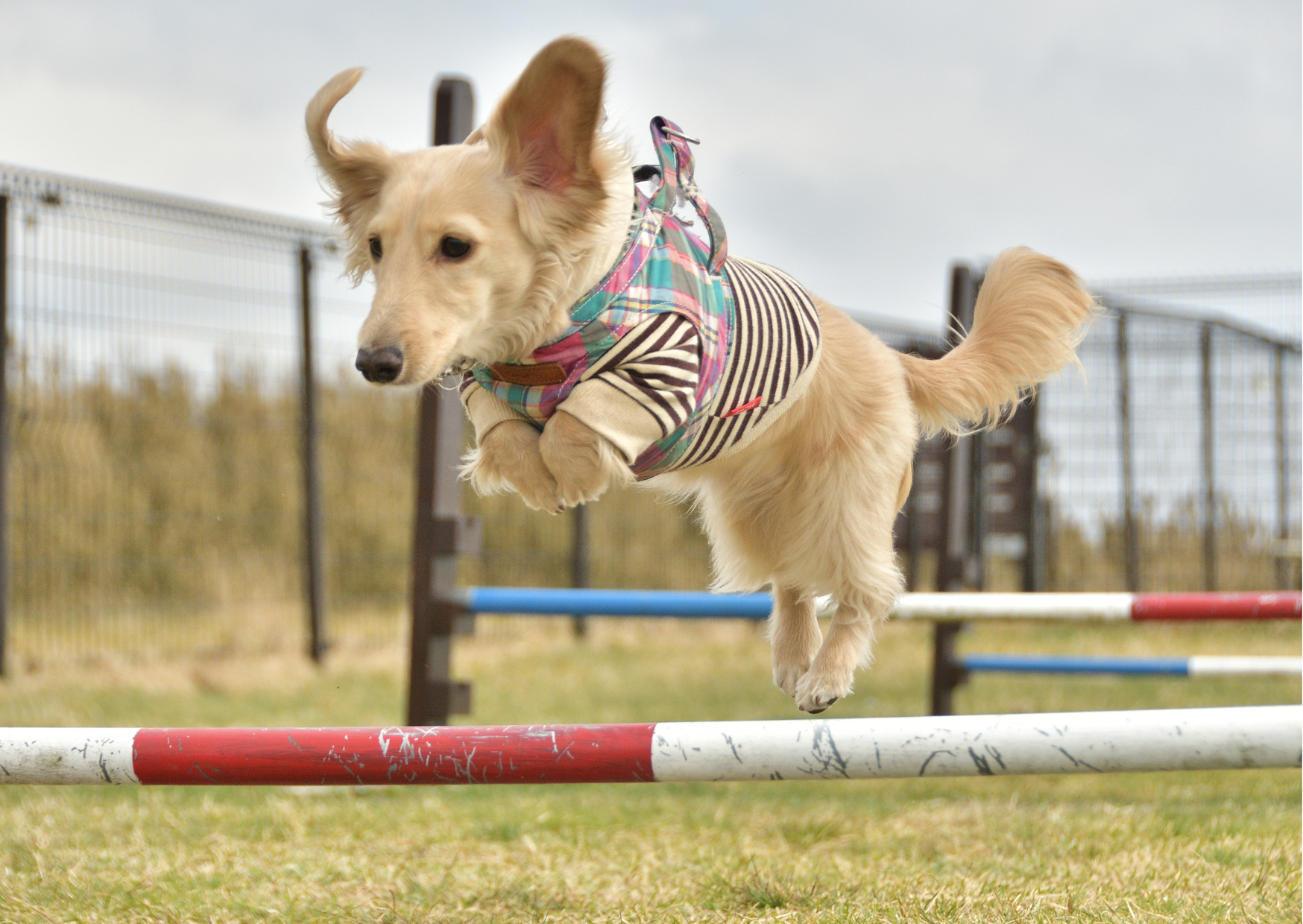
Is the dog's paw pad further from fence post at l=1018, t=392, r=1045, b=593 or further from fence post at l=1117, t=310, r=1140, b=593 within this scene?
fence post at l=1117, t=310, r=1140, b=593

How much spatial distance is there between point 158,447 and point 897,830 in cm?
521

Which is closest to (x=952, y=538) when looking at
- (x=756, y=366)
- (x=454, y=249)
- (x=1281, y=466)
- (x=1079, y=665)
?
(x=1079, y=665)

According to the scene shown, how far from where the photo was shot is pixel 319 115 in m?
1.69

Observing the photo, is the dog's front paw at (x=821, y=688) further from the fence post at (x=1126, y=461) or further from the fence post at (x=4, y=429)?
the fence post at (x=1126, y=461)

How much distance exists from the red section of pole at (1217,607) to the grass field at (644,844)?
1.79ft

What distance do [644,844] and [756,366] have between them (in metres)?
1.77

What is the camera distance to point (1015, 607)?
3.21 m

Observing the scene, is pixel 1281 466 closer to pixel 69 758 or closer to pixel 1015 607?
pixel 1015 607

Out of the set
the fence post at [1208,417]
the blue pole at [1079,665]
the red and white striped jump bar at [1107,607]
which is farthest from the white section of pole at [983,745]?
the fence post at [1208,417]

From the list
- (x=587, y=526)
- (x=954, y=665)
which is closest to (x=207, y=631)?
(x=587, y=526)

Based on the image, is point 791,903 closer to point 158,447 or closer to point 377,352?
point 377,352

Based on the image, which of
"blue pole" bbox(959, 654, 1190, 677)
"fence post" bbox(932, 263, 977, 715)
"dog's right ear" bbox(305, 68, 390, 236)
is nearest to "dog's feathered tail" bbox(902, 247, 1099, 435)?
"dog's right ear" bbox(305, 68, 390, 236)

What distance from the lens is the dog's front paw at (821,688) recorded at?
207 centimetres

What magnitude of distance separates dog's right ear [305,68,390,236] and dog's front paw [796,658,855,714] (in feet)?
3.39
